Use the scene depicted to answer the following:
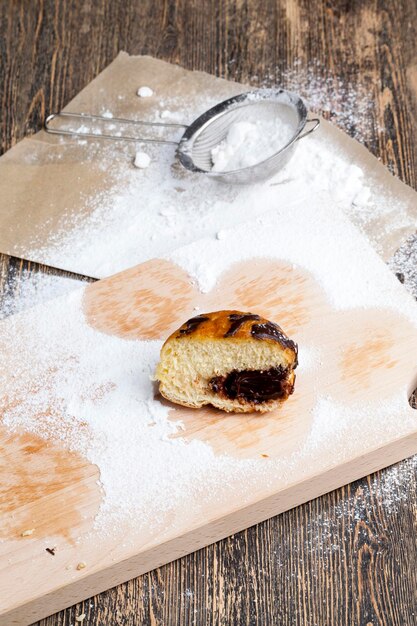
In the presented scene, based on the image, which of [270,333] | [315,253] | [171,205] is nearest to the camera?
[270,333]

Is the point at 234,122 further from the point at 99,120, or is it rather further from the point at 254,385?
the point at 254,385

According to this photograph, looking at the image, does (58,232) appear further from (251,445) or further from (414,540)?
(414,540)

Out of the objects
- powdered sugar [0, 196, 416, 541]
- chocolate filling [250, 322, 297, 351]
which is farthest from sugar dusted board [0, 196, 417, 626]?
chocolate filling [250, 322, 297, 351]

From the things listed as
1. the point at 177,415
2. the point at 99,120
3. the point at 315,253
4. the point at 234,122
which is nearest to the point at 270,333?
the point at 177,415

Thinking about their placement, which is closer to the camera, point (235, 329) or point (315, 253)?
point (235, 329)

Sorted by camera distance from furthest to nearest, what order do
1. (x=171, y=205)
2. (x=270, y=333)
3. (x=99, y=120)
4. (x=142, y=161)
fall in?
(x=99, y=120) < (x=142, y=161) < (x=171, y=205) < (x=270, y=333)

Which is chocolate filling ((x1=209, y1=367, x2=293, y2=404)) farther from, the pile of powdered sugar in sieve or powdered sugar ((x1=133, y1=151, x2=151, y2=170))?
powdered sugar ((x1=133, y1=151, x2=151, y2=170))
